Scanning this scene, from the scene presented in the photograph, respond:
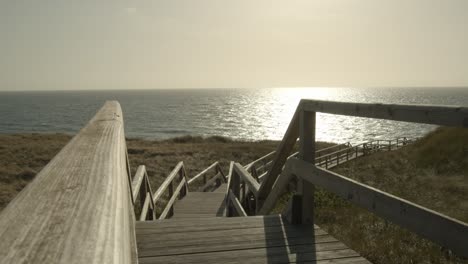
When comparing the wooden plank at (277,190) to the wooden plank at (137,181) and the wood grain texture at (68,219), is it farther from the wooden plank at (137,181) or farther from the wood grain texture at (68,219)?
the wood grain texture at (68,219)

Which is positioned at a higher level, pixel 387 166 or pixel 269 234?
pixel 269 234

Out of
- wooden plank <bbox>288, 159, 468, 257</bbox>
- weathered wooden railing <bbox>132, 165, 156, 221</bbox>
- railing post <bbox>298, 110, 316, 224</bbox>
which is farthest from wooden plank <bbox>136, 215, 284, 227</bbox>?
wooden plank <bbox>288, 159, 468, 257</bbox>

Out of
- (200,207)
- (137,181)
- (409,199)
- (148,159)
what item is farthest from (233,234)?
(148,159)

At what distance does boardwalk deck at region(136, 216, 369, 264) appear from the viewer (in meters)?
2.56

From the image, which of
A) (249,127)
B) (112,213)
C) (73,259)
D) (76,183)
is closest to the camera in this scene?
(73,259)

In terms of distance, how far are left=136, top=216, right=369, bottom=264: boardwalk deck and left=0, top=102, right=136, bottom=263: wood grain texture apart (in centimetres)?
169

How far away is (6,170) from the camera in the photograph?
20953mm

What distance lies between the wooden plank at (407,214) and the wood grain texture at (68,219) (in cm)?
156

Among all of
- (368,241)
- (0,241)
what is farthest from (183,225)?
(368,241)

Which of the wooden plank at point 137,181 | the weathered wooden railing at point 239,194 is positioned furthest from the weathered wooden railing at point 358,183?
the wooden plank at point 137,181

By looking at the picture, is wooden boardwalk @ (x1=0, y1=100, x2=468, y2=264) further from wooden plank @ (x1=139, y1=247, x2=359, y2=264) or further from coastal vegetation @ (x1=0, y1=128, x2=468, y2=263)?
coastal vegetation @ (x1=0, y1=128, x2=468, y2=263)

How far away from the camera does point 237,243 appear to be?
2828 mm

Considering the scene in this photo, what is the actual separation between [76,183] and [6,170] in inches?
945

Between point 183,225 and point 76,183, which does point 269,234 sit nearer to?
point 183,225
